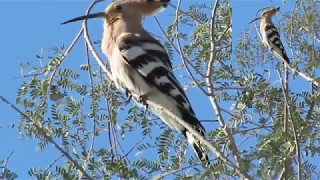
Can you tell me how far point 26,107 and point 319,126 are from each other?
88cm

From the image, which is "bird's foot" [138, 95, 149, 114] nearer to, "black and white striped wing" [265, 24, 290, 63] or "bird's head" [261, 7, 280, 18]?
"black and white striped wing" [265, 24, 290, 63]

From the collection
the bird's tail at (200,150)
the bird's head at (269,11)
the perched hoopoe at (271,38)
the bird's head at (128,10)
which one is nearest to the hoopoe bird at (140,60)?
the bird's head at (128,10)

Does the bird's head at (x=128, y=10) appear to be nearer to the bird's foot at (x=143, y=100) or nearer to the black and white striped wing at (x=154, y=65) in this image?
the black and white striped wing at (x=154, y=65)

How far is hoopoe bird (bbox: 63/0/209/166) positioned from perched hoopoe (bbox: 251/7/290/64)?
23.7 inches

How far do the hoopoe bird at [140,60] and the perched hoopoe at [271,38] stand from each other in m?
0.60

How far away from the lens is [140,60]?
2697 millimetres

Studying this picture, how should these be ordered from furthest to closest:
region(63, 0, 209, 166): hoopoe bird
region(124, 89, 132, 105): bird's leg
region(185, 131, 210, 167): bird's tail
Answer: region(63, 0, 209, 166): hoopoe bird, region(124, 89, 132, 105): bird's leg, region(185, 131, 210, 167): bird's tail

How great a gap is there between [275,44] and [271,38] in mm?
205

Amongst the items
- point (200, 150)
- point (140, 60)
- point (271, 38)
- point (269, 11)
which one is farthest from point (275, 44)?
point (200, 150)

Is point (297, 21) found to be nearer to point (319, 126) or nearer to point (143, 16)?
point (143, 16)

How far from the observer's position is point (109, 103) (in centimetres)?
231

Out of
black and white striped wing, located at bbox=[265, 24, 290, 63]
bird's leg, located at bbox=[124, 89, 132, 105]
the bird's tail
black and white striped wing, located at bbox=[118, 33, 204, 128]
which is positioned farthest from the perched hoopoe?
the bird's tail

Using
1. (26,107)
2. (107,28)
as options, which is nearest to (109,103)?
(26,107)

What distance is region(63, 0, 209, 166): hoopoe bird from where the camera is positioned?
2.55m
